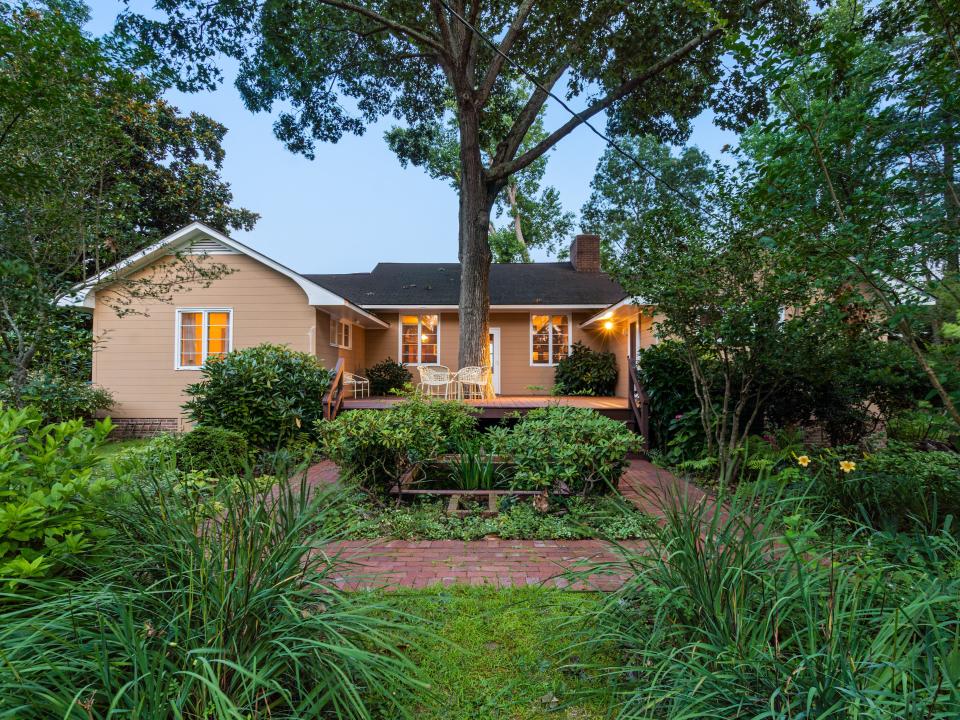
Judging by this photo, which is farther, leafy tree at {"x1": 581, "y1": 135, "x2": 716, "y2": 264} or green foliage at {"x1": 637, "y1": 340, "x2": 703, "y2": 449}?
leafy tree at {"x1": 581, "y1": 135, "x2": 716, "y2": 264}

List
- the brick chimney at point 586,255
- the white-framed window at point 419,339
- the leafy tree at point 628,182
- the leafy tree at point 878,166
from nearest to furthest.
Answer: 1. the leafy tree at point 878,166
2. the white-framed window at point 419,339
3. the brick chimney at point 586,255
4. the leafy tree at point 628,182

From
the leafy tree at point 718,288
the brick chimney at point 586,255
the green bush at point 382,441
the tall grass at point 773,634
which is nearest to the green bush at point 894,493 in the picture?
the leafy tree at point 718,288

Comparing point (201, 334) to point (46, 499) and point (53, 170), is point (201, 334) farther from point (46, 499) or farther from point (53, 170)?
point (46, 499)

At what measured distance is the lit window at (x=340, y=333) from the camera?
1287 cm

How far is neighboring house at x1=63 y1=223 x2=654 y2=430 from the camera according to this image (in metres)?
11.5

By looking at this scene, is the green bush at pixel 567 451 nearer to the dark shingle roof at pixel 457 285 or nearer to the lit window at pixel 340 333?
the lit window at pixel 340 333

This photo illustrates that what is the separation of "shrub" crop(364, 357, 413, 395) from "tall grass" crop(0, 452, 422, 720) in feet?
41.3

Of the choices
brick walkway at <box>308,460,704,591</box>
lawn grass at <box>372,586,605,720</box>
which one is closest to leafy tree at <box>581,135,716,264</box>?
brick walkway at <box>308,460,704,591</box>

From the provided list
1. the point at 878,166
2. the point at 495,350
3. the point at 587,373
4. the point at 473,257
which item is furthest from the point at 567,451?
the point at 495,350

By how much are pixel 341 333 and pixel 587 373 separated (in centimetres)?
727

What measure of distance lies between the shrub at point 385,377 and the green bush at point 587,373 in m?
4.83

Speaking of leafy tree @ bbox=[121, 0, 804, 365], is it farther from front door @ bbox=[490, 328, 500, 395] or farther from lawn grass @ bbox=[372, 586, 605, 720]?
lawn grass @ bbox=[372, 586, 605, 720]

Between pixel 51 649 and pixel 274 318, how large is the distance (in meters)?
10.7

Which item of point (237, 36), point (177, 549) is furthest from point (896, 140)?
point (237, 36)
